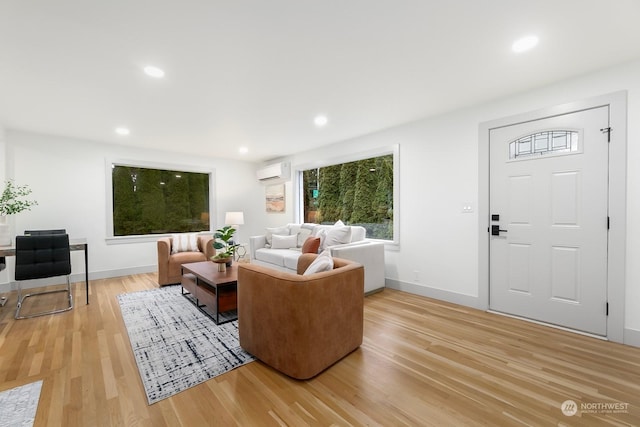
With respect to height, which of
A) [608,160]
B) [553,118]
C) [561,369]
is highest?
Result: [553,118]

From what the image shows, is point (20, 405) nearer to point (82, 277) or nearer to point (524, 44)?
point (82, 277)

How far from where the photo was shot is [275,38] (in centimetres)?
200

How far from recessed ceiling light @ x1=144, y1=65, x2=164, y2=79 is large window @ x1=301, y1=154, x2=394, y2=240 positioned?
3222mm

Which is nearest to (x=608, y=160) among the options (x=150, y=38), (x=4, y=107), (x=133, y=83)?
(x=150, y=38)

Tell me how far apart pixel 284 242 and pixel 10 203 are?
13.3 ft

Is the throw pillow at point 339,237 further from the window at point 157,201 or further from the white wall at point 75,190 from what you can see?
the white wall at point 75,190

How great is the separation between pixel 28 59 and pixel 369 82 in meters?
2.89

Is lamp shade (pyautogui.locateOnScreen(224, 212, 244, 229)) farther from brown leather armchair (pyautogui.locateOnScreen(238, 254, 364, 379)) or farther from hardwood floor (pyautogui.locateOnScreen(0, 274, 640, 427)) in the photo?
brown leather armchair (pyautogui.locateOnScreen(238, 254, 364, 379))

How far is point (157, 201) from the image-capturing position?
220 inches

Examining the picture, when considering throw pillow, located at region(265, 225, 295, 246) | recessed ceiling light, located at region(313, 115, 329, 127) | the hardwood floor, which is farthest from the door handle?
throw pillow, located at region(265, 225, 295, 246)

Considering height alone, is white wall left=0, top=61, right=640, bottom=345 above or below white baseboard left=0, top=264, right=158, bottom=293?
above

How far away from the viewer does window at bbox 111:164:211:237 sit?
514 cm

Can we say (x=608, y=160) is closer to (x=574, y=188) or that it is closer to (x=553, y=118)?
(x=574, y=188)

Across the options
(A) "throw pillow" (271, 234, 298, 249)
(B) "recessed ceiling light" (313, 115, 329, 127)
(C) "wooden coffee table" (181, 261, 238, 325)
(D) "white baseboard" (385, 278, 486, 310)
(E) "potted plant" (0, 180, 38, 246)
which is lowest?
(D) "white baseboard" (385, 278, 486, 310)
